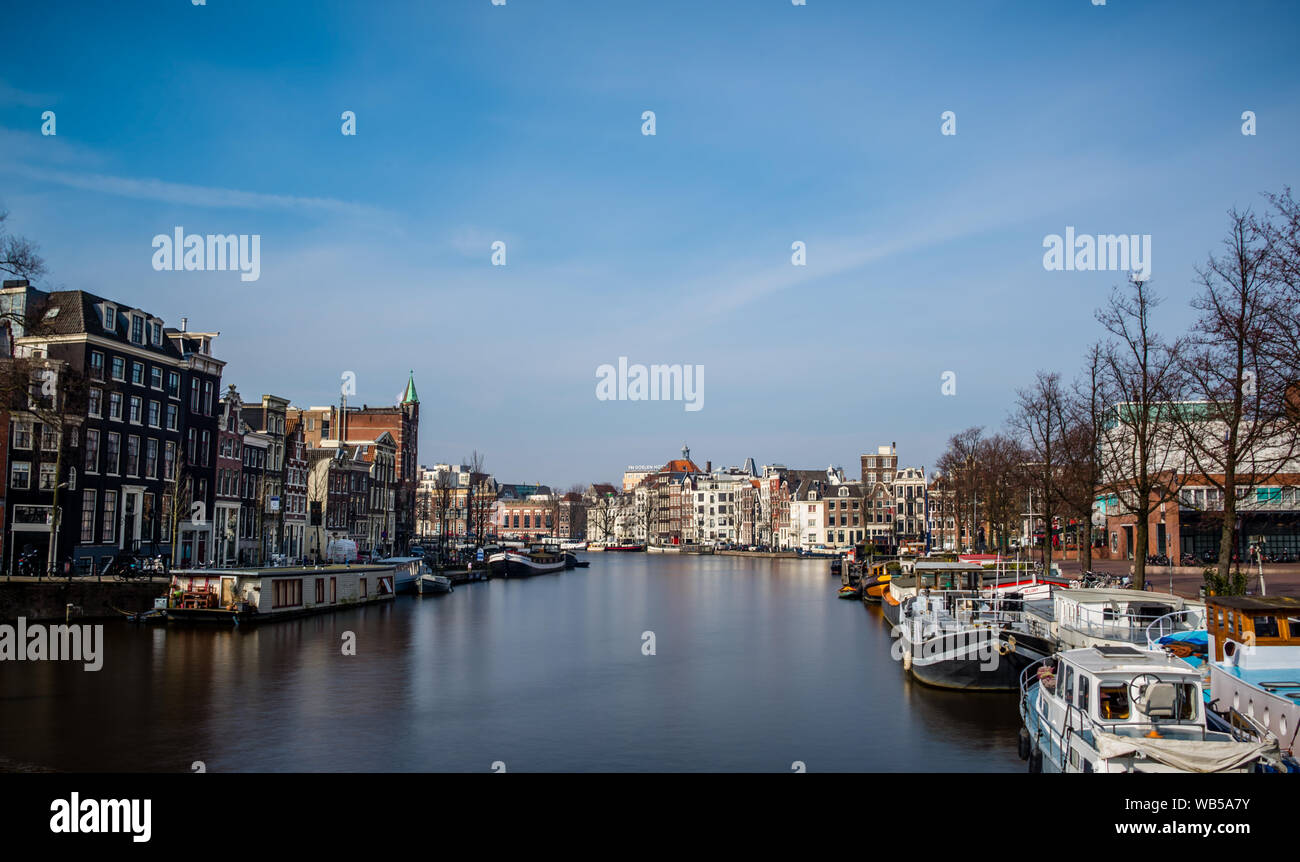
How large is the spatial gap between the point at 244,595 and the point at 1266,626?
42.7m

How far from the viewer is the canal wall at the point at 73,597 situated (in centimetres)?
4069

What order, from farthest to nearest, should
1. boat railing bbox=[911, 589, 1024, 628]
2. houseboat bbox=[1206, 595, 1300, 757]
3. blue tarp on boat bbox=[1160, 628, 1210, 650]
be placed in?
boat railing bbox=[911, 589, 1024, 628] → blue tarp on boat bbox=[1160, 628, 1210, 650] → houseboat bbox=[1206, 595, 1300, 757]

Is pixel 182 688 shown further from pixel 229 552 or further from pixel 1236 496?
pixel 229 552

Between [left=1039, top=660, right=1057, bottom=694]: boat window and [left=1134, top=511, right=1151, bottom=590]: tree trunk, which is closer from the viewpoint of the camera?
[left=1039, top=660, right=1057, bottom=694]: boat window

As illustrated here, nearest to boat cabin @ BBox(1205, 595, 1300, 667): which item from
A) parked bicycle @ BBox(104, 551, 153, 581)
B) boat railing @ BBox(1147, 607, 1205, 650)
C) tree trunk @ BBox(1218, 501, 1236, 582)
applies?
boat railing @ BBox(1147, 607, 1205, 650)

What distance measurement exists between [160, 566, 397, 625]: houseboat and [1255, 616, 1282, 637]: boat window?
41678 mm

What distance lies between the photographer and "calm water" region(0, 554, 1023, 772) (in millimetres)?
22844

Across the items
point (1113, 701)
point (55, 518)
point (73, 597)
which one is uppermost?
point (55, 518)

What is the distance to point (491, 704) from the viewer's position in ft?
96.0

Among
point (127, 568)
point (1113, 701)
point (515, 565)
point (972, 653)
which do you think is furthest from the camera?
point (515, 565)

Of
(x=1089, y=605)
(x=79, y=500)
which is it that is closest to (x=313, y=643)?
(x=79, y=500)

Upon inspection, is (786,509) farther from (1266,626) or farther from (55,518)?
(1266,626)

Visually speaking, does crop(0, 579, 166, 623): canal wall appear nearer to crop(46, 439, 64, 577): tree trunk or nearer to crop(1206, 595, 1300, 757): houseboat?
crop(46, 439, 64, 577): tree trunk

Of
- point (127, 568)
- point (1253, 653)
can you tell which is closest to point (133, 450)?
point (127, 568)
